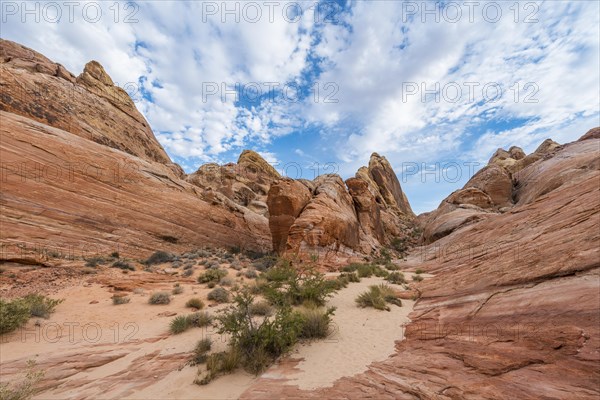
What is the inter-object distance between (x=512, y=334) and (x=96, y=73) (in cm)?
4764

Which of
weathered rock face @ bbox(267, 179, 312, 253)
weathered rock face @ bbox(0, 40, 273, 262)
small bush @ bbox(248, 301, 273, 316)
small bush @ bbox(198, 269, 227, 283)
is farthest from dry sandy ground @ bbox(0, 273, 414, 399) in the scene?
weathered rock face @ bbox(267, 179, 312, 253)

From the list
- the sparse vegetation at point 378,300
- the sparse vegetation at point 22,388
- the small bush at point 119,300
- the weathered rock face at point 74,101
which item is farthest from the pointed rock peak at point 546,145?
the weathered rock face at point 74,101

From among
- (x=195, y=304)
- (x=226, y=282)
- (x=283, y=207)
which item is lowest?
(x=195, y=304)

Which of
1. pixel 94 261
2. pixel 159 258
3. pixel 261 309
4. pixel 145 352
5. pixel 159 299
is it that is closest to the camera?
pixel 145 352

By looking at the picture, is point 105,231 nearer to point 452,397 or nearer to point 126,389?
point 126,389

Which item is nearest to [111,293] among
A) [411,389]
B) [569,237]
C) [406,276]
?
[411,389]

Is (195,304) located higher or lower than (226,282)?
lower

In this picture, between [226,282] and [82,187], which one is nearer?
[226,282]

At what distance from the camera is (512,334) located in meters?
5.13

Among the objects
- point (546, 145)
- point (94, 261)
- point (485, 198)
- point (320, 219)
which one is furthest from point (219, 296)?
point (546, 145)

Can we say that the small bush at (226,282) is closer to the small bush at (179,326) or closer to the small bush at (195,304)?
the small bush at (195,304)

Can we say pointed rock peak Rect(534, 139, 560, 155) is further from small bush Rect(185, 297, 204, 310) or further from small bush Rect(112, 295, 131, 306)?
small bush Rect(112, 295, 131, 306)

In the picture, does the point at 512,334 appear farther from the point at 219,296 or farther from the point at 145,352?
the point at 219,296

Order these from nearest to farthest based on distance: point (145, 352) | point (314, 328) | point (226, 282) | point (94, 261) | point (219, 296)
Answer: point (145, 352) < point (314, 328) < point (219, 296) < point (226, 282) < point (94, 261)
